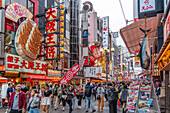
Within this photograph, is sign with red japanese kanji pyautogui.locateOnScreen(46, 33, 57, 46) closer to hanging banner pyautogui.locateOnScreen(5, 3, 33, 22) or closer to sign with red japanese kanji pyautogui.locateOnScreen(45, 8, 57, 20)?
sign with red japanese kanji pyautogui.locateOnScreen(45, 8, 57, 20)

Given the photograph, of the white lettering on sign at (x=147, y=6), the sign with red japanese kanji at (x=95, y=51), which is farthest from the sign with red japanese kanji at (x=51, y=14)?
the sign with red japanese kanji at (x=95, y=51)

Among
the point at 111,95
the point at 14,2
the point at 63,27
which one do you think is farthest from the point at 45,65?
the point at 111,95

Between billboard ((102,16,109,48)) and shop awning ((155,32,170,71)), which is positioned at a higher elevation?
billboard ((102,16,109,48))

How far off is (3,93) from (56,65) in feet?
56.3

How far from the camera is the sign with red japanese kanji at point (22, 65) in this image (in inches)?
837

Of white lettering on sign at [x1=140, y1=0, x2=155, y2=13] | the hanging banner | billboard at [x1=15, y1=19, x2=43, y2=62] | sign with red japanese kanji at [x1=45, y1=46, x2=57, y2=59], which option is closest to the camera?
white lettering on sign at [x1=140, y1=0, x2=155, y2=13]

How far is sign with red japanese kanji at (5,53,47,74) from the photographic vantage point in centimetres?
2127

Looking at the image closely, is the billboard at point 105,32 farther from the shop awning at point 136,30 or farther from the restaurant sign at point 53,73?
the shop awning at point 136,30

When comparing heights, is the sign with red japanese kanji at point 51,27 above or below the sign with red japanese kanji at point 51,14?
below

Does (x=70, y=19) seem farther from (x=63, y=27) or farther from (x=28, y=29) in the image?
(x=28, y=29)

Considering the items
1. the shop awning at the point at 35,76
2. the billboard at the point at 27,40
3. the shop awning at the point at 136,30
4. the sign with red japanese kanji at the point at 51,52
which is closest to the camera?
the shop awning at the point at 136,30

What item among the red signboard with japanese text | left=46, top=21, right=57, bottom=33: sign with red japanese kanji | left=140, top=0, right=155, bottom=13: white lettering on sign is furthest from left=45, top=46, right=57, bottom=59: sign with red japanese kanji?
left=140, top=0, right=155, bottom=13: white lettering on sign

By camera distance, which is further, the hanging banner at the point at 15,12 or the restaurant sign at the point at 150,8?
the hanging banner at the point at 15,12

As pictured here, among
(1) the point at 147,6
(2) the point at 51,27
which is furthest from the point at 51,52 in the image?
(1) the point at 147,6
